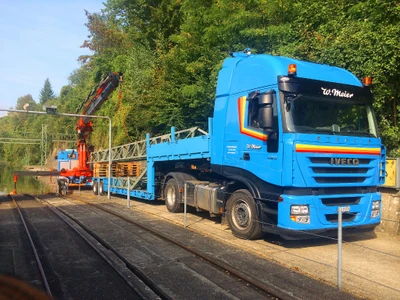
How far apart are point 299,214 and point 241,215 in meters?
1.74

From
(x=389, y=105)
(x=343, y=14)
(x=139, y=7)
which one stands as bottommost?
(x=389, y=105)

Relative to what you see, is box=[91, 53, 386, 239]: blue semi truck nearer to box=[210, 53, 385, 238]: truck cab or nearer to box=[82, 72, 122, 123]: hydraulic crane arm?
box=[210, 53, 385, 238]: truck cab

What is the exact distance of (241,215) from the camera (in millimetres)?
8312

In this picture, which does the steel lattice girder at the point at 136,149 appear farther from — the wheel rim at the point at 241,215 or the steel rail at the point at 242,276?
the steel rail at the point at 242,276

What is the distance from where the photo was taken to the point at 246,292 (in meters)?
5.03

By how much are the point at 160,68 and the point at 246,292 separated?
694 inches

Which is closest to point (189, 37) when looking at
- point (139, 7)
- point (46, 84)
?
point (139, 7)

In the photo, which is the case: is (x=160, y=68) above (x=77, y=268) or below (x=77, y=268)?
above

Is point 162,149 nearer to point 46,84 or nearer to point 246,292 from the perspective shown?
point 246,292

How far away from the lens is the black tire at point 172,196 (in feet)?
39.2

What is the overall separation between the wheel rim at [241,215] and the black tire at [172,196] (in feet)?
11.9

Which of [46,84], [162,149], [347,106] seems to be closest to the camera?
[347,106]

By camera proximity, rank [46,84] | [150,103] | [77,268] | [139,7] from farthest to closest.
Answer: [46,84], [139,7], [150,103], [77,268]

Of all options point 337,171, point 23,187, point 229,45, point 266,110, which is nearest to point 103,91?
point 229,45
